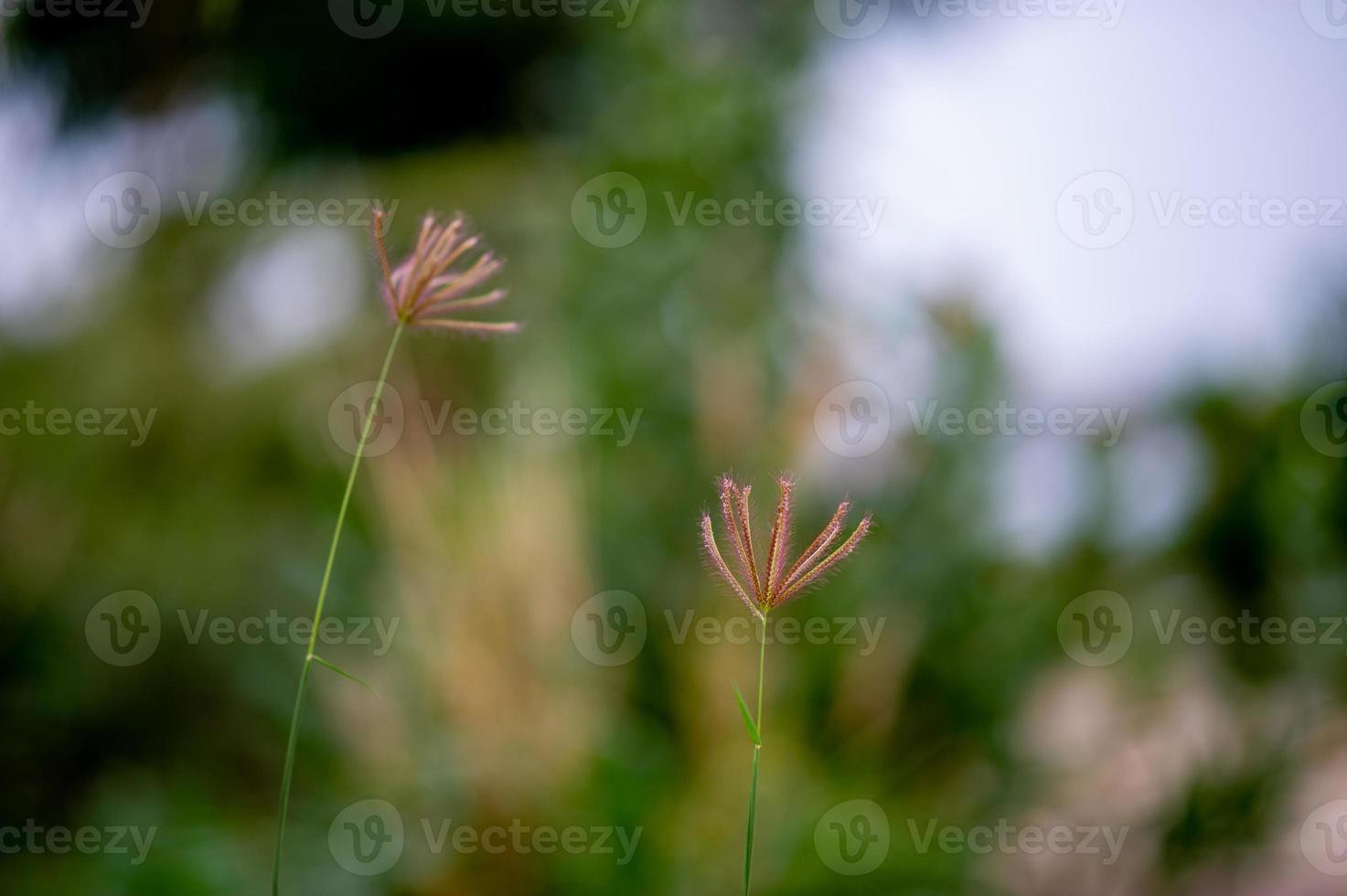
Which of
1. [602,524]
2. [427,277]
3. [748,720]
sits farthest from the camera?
[602,524]

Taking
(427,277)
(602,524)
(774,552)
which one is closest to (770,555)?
(774,552)

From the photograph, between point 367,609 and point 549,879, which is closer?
point 549,879

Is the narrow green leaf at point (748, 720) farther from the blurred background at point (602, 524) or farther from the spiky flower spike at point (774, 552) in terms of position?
the blurred background at point (602, 524)

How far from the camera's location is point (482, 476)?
3.80 metres

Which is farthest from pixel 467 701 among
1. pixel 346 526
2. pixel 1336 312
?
pixel 1336 312

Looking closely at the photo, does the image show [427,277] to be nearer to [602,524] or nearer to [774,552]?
[774,552]

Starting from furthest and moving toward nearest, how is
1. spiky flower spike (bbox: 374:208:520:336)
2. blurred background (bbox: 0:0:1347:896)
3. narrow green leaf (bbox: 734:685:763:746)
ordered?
blurred background (bbox: 0:0:1347:896) < spiky flower spike (bbox: 374:208:520:336) < narrow green leaf (bbox: 734:685:763:746)

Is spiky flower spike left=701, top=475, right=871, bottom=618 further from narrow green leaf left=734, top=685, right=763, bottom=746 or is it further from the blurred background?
the blurred background

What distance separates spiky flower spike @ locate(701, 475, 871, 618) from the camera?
0.52 meters

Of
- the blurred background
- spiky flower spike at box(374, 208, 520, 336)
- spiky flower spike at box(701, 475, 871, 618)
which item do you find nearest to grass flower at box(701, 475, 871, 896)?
spiky flower spike at box(701, 475, 871, 618)

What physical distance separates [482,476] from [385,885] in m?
1.41

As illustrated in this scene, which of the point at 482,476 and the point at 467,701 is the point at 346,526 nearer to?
the point at 482,476

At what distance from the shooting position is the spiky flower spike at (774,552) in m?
0.52

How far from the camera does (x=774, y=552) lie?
54 cm
